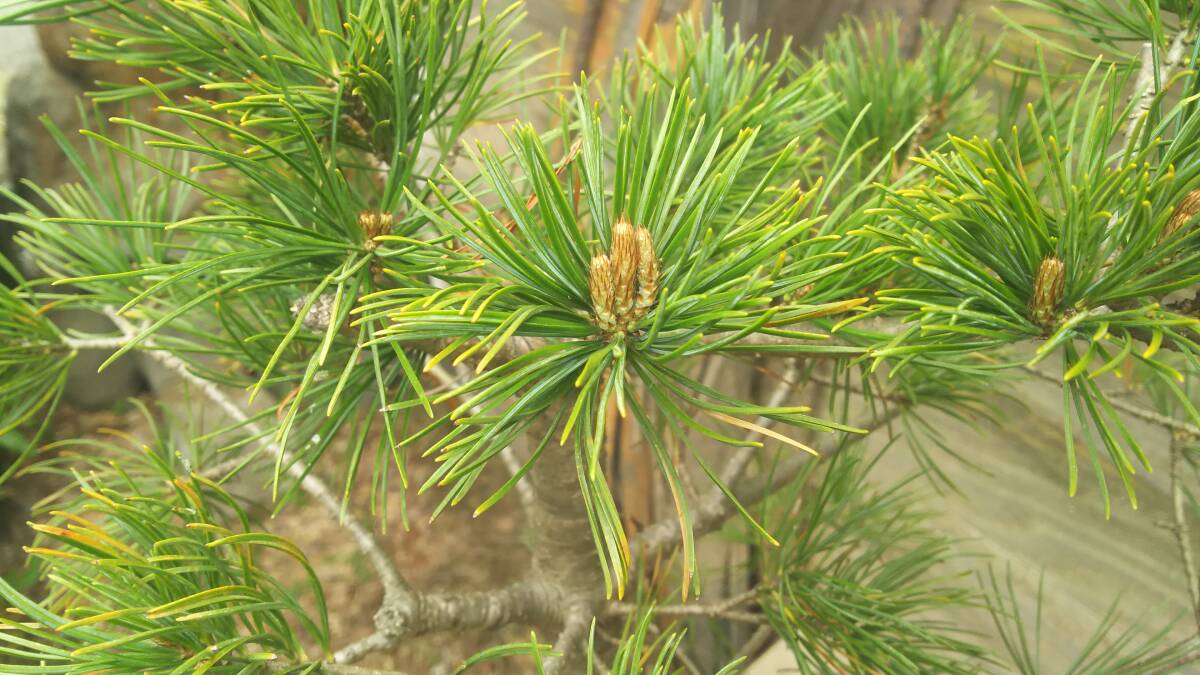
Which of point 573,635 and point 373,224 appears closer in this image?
point 373,224

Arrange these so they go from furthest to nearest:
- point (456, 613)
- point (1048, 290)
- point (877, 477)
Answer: point (877, 477)
point (456, 613)
point (1048, 290)

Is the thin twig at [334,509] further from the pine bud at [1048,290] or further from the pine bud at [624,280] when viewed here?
the pine bud at [1048,290]

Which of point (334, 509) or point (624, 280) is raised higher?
point (624, 280)

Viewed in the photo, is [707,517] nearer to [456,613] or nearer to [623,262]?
[456,613]

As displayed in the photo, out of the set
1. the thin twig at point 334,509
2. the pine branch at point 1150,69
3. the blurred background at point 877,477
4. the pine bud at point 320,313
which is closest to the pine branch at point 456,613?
the thin twig at point 334,509

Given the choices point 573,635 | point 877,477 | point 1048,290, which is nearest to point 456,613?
point 573,635

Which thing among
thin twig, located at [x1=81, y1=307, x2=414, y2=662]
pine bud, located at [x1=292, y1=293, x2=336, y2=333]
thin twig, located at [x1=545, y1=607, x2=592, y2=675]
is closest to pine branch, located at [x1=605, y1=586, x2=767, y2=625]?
→ thin twig, located at [x1=545, y1=607, x2=592, y2=675]
